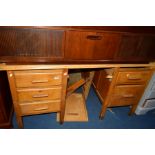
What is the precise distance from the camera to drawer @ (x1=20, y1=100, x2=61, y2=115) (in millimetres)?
1245

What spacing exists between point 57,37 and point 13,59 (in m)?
0.36

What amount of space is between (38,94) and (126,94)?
89cm

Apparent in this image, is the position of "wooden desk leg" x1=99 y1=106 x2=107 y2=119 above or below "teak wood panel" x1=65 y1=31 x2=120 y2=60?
below

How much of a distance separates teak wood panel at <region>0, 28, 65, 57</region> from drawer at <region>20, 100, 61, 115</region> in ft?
1.56

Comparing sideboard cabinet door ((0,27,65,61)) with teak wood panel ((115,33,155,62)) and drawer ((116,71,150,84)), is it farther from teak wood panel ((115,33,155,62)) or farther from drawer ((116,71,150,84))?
drawer ((116,71,150,84))

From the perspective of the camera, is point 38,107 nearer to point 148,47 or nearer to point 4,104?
point 4,104

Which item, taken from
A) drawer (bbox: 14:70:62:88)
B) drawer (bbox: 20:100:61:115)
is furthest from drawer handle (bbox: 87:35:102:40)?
drawer (bbox: 20:100:61:115)

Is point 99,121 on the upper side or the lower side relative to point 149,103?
lower

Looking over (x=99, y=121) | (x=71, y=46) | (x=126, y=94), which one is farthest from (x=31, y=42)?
(x=99, y=121)

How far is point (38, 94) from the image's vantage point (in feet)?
3.91

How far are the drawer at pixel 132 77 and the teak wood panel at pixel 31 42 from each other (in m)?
0.61

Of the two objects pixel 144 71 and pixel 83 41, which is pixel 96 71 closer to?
pixel 144 71

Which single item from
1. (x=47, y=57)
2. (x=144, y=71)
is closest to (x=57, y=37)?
(x=47, y=57)

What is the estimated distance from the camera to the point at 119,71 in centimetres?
125
